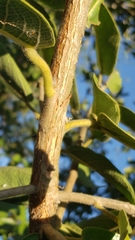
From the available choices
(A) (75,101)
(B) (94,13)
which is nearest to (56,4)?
(B) (94,13)

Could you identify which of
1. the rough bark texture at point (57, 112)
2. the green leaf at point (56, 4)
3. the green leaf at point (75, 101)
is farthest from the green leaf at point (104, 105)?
the green leaf at point (75, 101)

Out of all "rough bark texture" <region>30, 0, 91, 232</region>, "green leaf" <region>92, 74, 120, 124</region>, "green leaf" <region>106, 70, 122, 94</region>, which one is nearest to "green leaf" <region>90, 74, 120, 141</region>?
"green leaf" <region>92, 74, 120, 124</region>

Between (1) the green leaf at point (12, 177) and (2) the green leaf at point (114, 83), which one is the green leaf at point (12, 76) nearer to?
(1) the green leaf at point (12, 177)

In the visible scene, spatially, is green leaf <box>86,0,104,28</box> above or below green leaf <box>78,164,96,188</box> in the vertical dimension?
above

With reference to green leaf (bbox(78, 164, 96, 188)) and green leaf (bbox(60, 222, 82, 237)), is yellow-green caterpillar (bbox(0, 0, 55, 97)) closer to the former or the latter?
green leaf (bbox(60, 222, 82, 237))

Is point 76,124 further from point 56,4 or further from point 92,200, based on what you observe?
point 56,4

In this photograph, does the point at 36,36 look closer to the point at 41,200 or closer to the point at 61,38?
the point at 61,38

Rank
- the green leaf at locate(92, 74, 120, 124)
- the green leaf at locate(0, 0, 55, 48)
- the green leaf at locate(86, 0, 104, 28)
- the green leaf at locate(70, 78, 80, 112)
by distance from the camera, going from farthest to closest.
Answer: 1. the green leaf at locate(70, 78, 80, 112)
2. the green leaf at locate(86, 0, 104, 28)
3. the green leaf at locate(92, 74, 120, 124)
4. the green leaf at locate(0, 0, 55, 48)

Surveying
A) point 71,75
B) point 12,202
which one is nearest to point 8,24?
point 71,75
